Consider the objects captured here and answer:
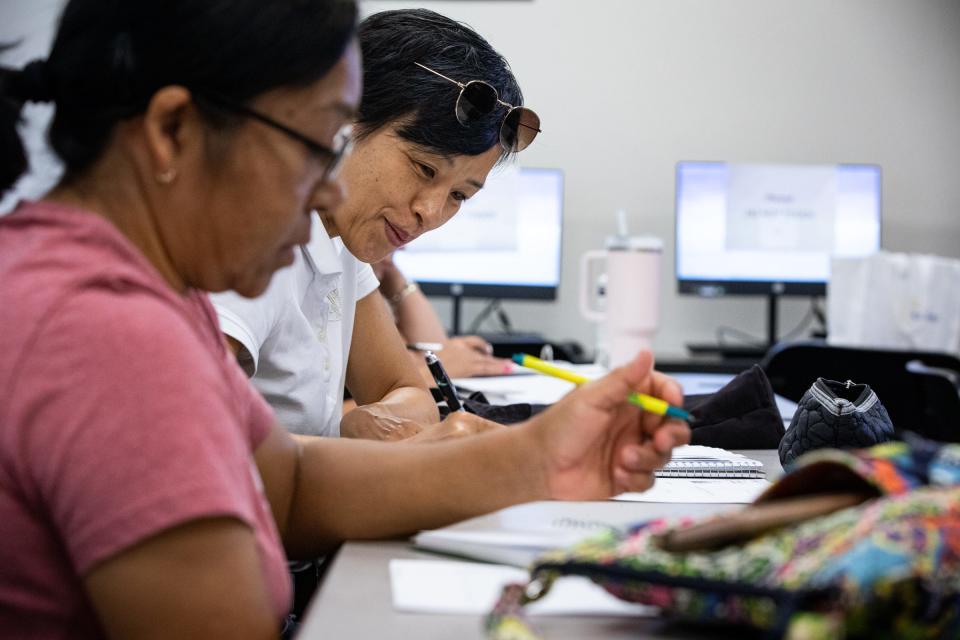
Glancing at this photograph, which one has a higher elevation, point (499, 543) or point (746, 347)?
point (499, 543)

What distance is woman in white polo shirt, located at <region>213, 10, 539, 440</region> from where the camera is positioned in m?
1.57

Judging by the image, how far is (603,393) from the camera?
3.21ft

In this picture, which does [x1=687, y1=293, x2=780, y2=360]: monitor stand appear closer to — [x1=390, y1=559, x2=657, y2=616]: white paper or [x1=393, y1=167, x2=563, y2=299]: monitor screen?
Result: [x1=393, y1=167, x2=563, y2=299]: monitor screen

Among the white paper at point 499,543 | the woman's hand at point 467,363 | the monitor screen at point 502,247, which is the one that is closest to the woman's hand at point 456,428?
the white paper at point 499,543

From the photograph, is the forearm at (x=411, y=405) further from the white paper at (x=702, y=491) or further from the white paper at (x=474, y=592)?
the white paper at (x=474, y=592)

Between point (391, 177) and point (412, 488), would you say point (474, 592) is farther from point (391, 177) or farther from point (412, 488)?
point (391, 177)

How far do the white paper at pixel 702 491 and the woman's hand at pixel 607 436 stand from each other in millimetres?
88

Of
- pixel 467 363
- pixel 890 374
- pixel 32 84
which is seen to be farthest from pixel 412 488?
pixel 890 374

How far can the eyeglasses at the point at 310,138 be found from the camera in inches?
30.8

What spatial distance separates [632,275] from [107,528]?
199cm

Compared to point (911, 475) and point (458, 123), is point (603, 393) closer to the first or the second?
point (911, 475)

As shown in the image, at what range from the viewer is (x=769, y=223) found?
12.6ft

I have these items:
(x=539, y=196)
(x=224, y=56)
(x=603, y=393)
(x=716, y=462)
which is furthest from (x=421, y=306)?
(x=224, y=56)

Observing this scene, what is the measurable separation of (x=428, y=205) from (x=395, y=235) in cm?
8
